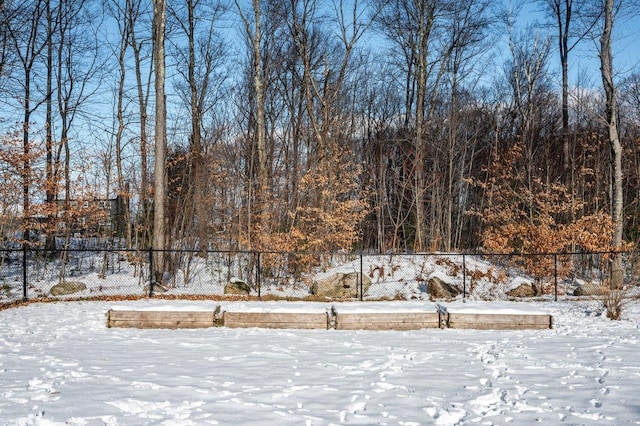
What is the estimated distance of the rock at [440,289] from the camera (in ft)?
43.7

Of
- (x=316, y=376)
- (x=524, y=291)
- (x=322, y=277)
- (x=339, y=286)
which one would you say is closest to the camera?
(x=316, y=376)

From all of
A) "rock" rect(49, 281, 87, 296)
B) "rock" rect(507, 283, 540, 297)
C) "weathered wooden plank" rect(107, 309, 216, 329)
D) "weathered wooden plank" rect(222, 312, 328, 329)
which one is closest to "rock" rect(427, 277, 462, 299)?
"rock" rect(507, 283, 540, 297)

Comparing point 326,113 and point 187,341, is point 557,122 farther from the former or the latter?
point 187,341

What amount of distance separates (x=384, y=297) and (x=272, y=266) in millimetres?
3853

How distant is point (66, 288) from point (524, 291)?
1243cm

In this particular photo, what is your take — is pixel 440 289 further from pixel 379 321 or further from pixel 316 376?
pixel 316 376

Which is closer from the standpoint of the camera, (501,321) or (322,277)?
(501,321)

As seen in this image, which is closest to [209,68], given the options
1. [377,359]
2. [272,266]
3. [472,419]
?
[272,266]

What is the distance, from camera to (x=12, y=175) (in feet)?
50.3

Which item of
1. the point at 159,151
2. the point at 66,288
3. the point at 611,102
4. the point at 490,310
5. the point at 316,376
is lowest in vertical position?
the point at 316,376

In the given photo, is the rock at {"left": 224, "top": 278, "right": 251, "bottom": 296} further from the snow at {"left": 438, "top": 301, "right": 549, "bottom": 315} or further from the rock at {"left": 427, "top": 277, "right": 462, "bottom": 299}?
the snow at {"left": 438, "top": 301, "right": 549, "bottom": 315}

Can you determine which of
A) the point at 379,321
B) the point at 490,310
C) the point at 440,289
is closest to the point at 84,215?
the point at 440,289

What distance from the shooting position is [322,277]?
14578 millimetres

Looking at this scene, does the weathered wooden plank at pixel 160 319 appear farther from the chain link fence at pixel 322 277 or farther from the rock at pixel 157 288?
the rock at pixel 157 288
